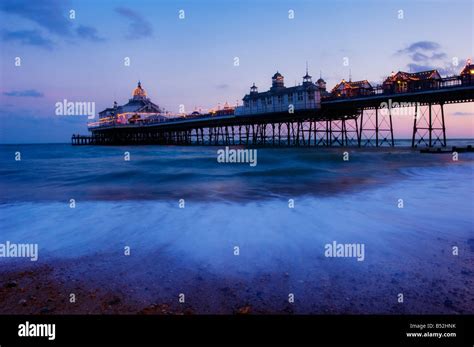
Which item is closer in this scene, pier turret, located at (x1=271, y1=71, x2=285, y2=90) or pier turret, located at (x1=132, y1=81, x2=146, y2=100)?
pier turret, located at (x1=271, y1=71, x2=285, y2=90)

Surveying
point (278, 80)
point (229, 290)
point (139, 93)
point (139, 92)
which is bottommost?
point (229, 290)

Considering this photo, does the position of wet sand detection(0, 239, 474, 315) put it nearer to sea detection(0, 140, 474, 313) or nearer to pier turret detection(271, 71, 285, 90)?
sea detection(0, 140, 474, 313)

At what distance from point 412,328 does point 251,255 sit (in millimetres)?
2634

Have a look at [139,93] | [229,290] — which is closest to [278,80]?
[229,290]

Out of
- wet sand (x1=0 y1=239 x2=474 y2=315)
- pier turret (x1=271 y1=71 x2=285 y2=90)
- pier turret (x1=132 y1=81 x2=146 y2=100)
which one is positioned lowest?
wet sand (x1=0 y1=239 x2=474 y2=315)

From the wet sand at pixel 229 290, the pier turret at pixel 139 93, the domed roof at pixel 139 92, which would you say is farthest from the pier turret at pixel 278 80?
the domed roof at pixel 139 92

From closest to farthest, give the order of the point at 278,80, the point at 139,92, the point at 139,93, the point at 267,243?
the point at 267,243, the point at 278,80, the point at 139,93, the point at 139,92

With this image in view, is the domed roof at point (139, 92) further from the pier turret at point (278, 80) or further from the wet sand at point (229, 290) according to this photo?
the wet sand at point (229, 290)

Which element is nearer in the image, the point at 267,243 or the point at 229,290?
the point at 229,290

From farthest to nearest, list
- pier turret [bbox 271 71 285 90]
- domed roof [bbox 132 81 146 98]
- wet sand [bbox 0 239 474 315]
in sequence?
domed roof [bbox 132 81 146 98] < pier turret [bbox 271 71 285 90] < wet sand [bbox 0 239 474 315]

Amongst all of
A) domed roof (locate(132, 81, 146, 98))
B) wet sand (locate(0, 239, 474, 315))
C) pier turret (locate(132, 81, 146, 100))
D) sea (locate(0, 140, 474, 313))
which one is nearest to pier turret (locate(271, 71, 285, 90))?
sea (locate(0, 140, 474, 313))

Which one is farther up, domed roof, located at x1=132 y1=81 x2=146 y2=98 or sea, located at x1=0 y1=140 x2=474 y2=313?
domed roof, located at x1=132 y1=81 x2=146 y2=98

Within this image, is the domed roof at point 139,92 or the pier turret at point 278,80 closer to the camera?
the pier turret at point 278,80

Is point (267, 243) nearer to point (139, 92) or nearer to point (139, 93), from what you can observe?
point (139, 93)
